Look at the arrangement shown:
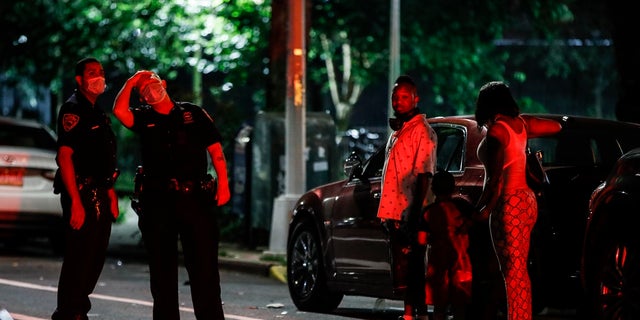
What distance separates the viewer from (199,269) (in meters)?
8.41

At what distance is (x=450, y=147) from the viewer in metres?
10.6

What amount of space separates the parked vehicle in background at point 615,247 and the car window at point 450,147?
146 cm

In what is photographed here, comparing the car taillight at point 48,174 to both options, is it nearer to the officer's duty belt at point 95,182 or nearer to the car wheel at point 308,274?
the car wheel at point 308,274

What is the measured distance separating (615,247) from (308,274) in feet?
12.3

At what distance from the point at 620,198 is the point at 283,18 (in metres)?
11.6

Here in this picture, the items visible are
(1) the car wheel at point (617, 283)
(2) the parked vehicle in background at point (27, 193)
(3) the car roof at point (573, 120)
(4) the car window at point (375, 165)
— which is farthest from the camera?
(2) the parked vehicle in background at point (27, 193)

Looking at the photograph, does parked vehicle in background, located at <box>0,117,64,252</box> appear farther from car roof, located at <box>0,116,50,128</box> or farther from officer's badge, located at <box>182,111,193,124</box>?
officer's badge, located at <box>182,111,193,124</box>

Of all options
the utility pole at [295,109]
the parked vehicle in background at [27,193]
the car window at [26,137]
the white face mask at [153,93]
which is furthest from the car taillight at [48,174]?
the white face mask at [153,93]

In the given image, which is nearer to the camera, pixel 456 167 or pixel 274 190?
pixel 456 167

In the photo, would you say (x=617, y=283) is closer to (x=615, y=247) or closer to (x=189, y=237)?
(x=615, y=247)

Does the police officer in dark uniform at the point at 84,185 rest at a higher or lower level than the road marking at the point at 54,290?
higher

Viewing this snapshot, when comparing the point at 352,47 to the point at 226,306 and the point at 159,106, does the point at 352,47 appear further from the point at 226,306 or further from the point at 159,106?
the point at 159,106

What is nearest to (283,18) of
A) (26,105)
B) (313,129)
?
(313,129)

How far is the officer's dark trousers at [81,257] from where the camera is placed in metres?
9.12
